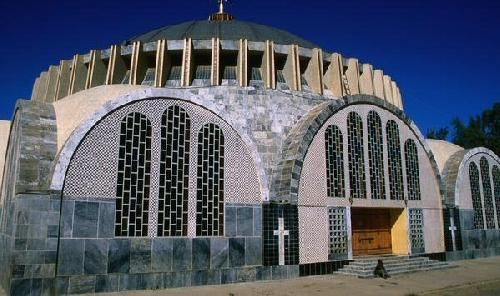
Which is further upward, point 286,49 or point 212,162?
point 286,49

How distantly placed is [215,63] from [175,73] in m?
2.19

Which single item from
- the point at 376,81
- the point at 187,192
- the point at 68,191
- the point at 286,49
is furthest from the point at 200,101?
the point at 376,81

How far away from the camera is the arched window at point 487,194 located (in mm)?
20422

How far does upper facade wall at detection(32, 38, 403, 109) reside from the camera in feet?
57.6

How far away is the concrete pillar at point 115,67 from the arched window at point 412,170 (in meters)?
13.0

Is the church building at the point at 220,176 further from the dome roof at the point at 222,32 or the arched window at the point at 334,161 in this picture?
the dome roof at the point at 222,32

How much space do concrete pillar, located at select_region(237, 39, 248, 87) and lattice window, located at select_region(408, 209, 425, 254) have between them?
8.76 metres

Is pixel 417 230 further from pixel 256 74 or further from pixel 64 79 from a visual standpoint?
pixel 64 79

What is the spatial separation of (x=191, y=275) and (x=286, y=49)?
11262mm

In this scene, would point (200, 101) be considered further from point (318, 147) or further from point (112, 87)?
point (318, 147)

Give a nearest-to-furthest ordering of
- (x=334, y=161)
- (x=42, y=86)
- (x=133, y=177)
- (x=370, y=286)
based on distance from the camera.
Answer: (x=133, y=177)
(x=370, y=286)
(x=334, y=161)
(x=42, y=86)

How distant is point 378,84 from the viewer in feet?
71.8

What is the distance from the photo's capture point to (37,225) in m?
9.81

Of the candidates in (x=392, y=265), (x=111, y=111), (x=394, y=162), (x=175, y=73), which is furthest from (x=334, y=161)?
(x=175, y=73)
